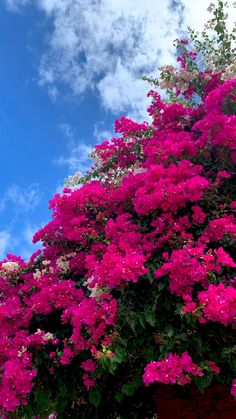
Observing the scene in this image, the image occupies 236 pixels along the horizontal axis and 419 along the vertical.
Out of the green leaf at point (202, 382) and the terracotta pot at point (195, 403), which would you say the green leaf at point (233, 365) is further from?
the terracotta pot at point (195, 403)

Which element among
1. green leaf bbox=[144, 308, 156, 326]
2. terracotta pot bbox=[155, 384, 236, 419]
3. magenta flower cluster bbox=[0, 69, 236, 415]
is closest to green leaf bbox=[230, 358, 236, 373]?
magenta flower cluster bbox=[0, 69, 236, 415]

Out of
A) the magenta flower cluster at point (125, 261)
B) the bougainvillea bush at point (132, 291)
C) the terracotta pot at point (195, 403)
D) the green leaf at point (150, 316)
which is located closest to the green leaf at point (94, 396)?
the bougainvillea bush at point (132, 291)

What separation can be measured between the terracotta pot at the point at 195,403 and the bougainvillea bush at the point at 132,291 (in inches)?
9.6

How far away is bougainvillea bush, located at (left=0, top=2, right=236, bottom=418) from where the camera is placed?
13.4 feet

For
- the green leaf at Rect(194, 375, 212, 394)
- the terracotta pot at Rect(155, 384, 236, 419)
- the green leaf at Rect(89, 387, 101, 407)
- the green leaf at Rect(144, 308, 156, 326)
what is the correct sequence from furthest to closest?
the terracotta pot at Rect(155, 384, 236, 419) → the green leaf at Rect(89, 387, 101, 407) → the green leaf at Rect(144, 308, 156, 326) → the green leaf at Rect(194, 375, 212, 394)

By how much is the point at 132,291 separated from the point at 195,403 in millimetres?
1792

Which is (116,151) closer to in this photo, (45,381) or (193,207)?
(193,207)

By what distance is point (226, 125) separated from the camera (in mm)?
5586

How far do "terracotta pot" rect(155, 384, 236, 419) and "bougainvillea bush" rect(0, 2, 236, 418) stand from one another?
243mm

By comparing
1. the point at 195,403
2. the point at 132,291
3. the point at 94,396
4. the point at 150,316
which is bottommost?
the point at 195,403

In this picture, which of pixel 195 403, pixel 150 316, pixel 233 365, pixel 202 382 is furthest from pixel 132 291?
pixel 195 403

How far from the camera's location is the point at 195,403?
5.16 meters

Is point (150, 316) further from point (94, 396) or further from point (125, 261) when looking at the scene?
point (94, 396)

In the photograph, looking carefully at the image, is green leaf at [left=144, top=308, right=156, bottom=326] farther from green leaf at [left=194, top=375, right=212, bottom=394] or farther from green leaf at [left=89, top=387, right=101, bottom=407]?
green leaf at [left=89, top=387, right=101, bottom=407]
